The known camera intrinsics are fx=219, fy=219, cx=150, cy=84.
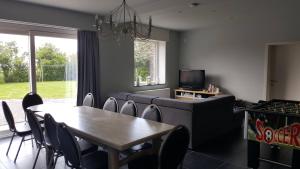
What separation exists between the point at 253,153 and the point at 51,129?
2.45 meters

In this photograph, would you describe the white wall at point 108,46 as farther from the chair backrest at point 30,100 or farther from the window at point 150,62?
the chair backrest at point 30,100

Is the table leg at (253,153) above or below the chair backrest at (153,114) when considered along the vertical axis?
below

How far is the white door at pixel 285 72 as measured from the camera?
17.3 ft

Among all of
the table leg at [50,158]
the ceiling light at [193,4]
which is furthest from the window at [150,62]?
the table leg at [50,158]

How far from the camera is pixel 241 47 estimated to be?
6.04 meters

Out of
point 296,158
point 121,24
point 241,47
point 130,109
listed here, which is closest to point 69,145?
point 130,109

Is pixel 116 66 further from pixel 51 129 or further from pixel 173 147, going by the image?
pixel 173 147

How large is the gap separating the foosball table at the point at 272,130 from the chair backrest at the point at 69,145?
2.09 m

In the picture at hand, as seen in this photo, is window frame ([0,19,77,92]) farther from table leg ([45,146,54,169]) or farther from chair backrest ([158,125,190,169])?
chair backrest ([158,125,190,169])

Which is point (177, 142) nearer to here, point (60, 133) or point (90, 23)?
point (60, 133)

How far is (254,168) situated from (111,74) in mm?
3693

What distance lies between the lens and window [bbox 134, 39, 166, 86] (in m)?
6.47

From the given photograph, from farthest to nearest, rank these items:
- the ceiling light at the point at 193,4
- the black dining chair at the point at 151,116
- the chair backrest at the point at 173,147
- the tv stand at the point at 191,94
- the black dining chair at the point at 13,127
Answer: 1. the tv stand at the point at 191,94
2. the ceiling light at the point at 193,4
3. the black dining chair at the point at 13,127
4. the black dining chair at the point at 151,116
5. the chair backrest at the point at 173,147

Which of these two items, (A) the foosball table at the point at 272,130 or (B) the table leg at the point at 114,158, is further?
(A) the foosball table at the point at 272,130
